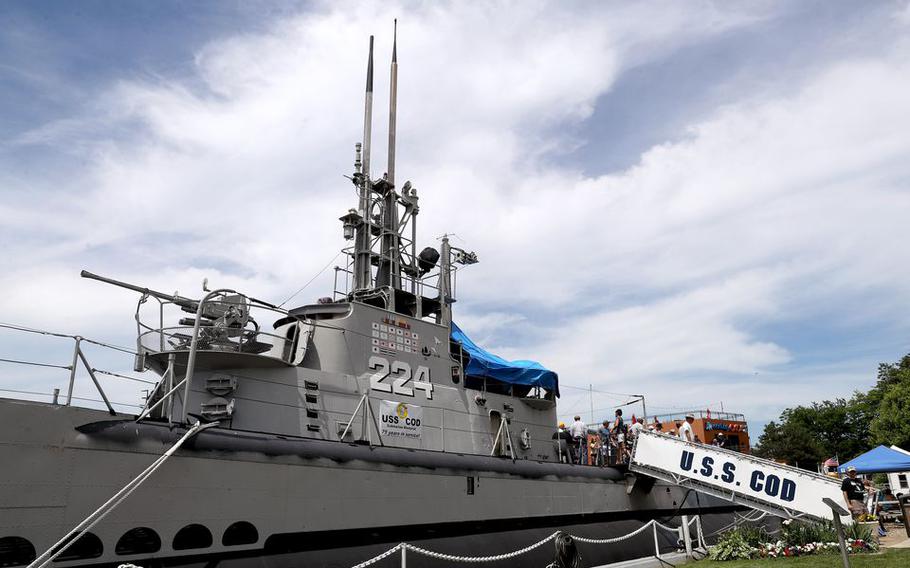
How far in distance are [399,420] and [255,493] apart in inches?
149

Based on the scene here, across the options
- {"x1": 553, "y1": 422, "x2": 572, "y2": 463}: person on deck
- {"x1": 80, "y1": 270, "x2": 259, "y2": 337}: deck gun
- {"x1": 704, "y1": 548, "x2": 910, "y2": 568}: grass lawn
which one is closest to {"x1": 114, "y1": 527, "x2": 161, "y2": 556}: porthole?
{"x1": 80, "y1": 270, "x2": 259, "y2": 337}: deck gun

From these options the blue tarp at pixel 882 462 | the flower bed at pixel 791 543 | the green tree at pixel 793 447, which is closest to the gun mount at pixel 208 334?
the flower bed at pixel 791 543

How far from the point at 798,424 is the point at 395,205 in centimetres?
6911

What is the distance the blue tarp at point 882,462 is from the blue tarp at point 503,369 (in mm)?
11206

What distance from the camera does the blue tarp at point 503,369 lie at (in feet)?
49.0

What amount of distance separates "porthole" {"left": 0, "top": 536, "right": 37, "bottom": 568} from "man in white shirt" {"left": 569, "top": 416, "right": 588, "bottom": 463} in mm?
13119

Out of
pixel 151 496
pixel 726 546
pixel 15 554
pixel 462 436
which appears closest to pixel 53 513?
pixel 15 554

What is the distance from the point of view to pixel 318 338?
38.5 ft

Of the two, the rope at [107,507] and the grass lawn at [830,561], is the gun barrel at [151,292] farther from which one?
the grass lawn at [830,561]

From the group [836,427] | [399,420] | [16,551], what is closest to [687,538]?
[399,420]

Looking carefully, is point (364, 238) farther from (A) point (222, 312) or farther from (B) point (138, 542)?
(B) point (138, 542)

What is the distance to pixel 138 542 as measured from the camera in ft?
25.3

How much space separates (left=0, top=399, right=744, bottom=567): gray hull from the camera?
7.16 m

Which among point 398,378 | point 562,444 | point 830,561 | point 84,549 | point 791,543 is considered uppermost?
point 398,378
